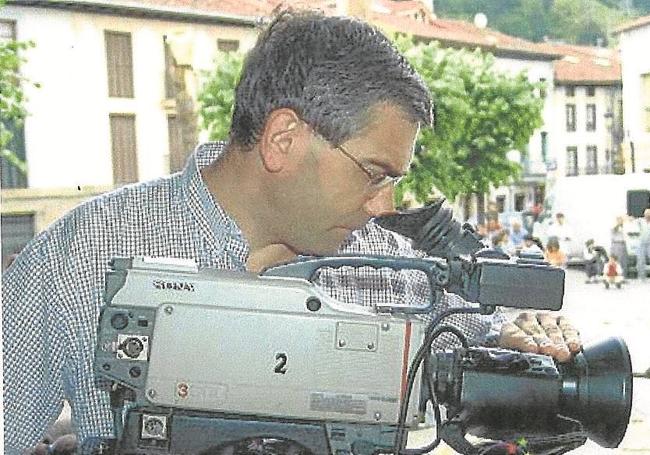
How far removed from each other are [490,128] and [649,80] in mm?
943

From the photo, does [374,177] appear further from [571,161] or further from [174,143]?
[571,161]

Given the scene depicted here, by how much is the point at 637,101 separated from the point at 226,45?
852 mm

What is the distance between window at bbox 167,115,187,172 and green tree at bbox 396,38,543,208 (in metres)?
0.52

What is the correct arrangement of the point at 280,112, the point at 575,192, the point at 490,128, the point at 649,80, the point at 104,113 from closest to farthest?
1. the point at 280,112
2. the point at 649,80
3. the point at 104,113
4. the point at 490,128
5. the point at 575,192

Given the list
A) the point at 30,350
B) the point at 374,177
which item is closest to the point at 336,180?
the point at 374,177

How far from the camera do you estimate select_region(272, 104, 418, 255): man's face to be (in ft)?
2.37

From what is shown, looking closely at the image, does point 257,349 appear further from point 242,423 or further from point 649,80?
point 649,80

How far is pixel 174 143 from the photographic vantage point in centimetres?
230

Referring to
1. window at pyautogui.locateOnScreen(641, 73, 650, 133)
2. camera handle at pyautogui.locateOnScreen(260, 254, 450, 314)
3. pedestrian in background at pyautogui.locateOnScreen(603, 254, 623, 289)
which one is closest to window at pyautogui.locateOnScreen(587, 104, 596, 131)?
window at pyautogui.locateOnScreen(641, 73, 650, 133)

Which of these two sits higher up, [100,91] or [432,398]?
[100,91]

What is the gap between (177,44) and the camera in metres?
2.69

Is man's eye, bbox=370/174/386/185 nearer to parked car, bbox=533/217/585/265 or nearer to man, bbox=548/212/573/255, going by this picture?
parked car, bbox=533/217/585/265

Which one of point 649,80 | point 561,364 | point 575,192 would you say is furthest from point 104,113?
point 561,364

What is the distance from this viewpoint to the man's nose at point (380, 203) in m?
0.73
